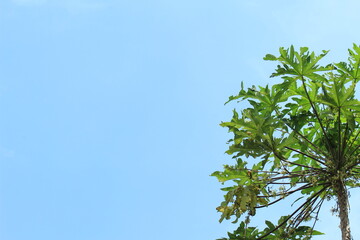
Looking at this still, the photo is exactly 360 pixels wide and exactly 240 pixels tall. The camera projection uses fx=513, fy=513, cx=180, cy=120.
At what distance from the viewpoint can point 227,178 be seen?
1098cm

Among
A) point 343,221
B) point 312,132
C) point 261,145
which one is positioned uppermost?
point 312,132

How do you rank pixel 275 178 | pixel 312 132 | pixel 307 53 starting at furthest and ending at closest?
pixel 312 132 → pixel 275 178 → pixel 307 53

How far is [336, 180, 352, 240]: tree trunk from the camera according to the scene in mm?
9938

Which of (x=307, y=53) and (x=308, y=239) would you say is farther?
(x=308, y=239)

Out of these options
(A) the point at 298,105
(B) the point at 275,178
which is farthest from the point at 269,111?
(B) the point at 275,178

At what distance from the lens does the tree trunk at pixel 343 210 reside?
32.6 ft

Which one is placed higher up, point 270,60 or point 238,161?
point 270,60

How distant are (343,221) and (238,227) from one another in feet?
7.40

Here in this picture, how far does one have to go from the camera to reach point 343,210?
10172 mm

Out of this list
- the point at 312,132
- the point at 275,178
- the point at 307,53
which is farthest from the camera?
the point at 312,132

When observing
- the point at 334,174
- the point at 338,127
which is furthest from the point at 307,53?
the point at 334,174

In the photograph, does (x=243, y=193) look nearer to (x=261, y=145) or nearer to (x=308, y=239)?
(x=261, y=145)

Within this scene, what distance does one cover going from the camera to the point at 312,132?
1180 cm

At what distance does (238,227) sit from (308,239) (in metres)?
1.50
